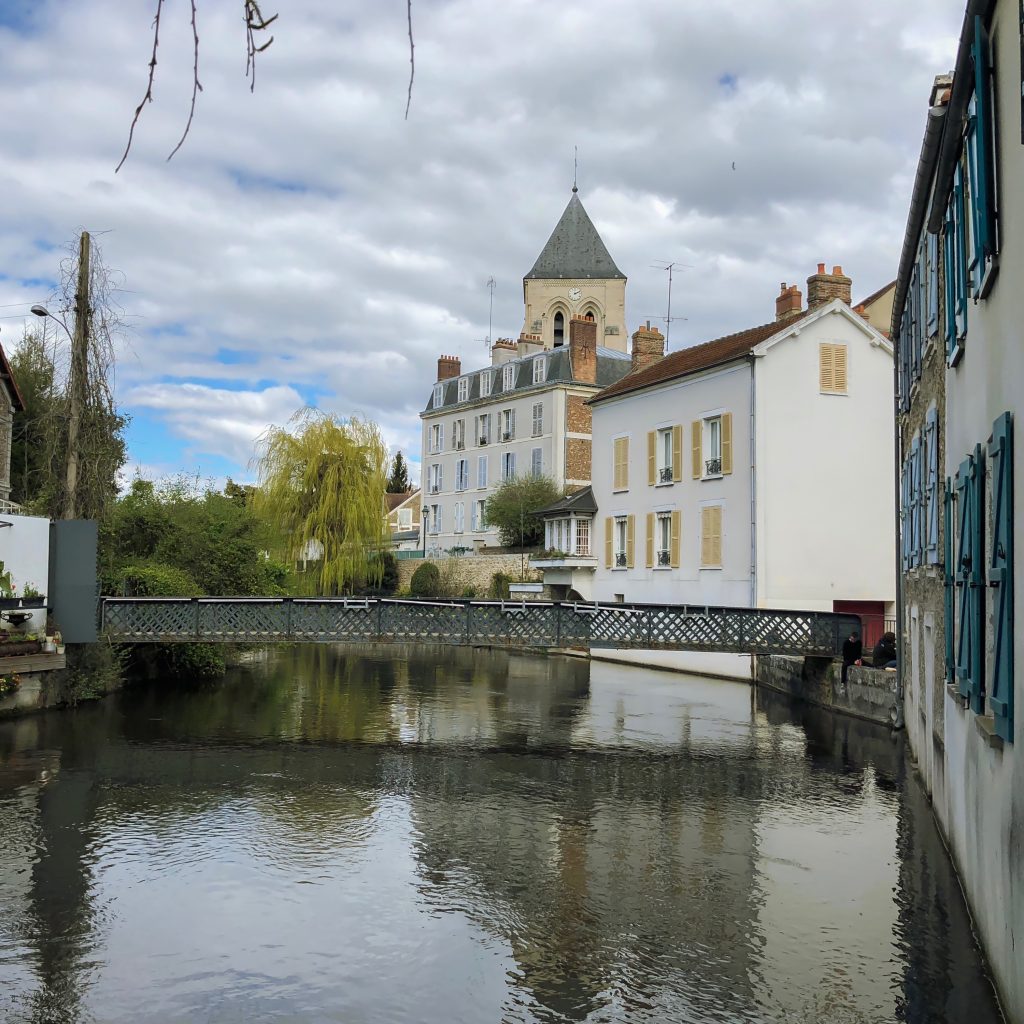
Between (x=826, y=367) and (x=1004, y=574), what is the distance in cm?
2181

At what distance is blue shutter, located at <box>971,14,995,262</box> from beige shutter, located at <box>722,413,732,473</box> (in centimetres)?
2046

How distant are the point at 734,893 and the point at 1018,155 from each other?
633 centimetres

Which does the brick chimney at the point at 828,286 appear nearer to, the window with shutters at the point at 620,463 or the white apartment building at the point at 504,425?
the window with shutters at the point at 620,463

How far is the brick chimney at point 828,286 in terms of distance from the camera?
27.7 m

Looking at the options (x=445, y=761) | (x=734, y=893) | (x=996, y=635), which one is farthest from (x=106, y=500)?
(x=996, y=635)

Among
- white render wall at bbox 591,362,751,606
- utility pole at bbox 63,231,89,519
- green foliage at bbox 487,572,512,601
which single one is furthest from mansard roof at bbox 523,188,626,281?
utility pole at bbox 63,231,89,519

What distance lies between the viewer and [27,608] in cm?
1897

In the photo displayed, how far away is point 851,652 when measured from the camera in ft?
66.3

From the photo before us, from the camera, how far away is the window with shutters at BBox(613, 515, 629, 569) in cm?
3219

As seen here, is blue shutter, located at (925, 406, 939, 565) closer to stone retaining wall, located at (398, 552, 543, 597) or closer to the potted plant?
the potted plant

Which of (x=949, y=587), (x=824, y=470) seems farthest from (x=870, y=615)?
(x=949, y=587)

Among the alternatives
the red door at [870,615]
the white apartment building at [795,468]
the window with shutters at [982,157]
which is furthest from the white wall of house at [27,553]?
the red door at [870,615]

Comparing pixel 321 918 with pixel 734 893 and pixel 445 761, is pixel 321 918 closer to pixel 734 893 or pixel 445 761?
pixel 734 893

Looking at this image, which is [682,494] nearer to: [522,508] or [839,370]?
[839,370]
